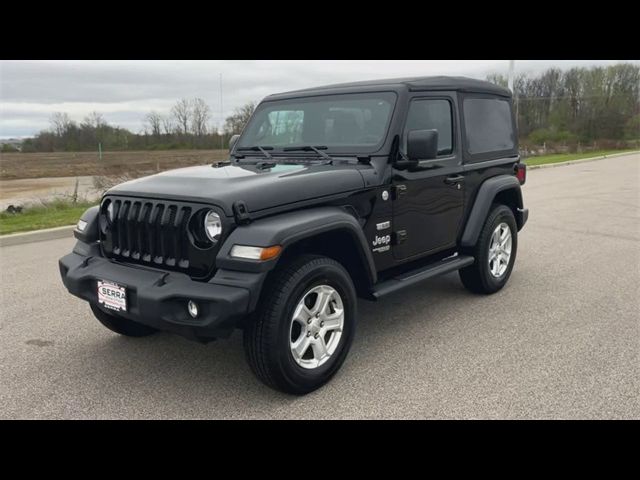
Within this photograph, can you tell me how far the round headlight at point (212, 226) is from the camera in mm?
3316

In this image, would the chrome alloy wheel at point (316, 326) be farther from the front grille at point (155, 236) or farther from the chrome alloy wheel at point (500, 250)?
the chrome alloy wheel at point (500, 250)

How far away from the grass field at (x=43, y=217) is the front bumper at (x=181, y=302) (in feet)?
21.0

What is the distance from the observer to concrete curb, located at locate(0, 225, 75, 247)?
8.19 metres

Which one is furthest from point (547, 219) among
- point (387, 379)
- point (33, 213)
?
point (33, 213)

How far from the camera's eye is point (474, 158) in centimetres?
529

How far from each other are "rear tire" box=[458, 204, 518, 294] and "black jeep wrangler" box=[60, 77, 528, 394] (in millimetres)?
23

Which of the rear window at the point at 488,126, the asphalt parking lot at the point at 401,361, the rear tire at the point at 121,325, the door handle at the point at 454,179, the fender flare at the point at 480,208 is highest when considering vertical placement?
the rear window at the point at 488,126

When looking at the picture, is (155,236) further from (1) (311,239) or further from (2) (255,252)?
(1) (311,239)

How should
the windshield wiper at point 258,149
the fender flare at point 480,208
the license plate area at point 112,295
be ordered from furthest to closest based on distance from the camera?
the fender flare at point 480,208 → the windshield wiper at point 258,149 → the license plate area at point 112,295

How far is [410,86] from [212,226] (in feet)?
7.29

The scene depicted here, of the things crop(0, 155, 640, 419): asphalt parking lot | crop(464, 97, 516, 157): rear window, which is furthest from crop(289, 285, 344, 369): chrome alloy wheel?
crop(464, 97, 516, 157): rear window

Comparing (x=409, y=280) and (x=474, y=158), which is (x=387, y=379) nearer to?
(x=409, y=280)

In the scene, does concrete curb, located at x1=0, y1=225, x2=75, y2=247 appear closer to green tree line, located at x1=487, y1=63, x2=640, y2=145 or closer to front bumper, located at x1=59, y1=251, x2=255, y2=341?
front bumper, located at x1=59, y1=251, x2=255, y2=341

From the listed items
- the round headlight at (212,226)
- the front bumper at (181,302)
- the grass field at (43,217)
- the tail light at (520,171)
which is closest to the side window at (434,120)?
the tail light at (520,171)
